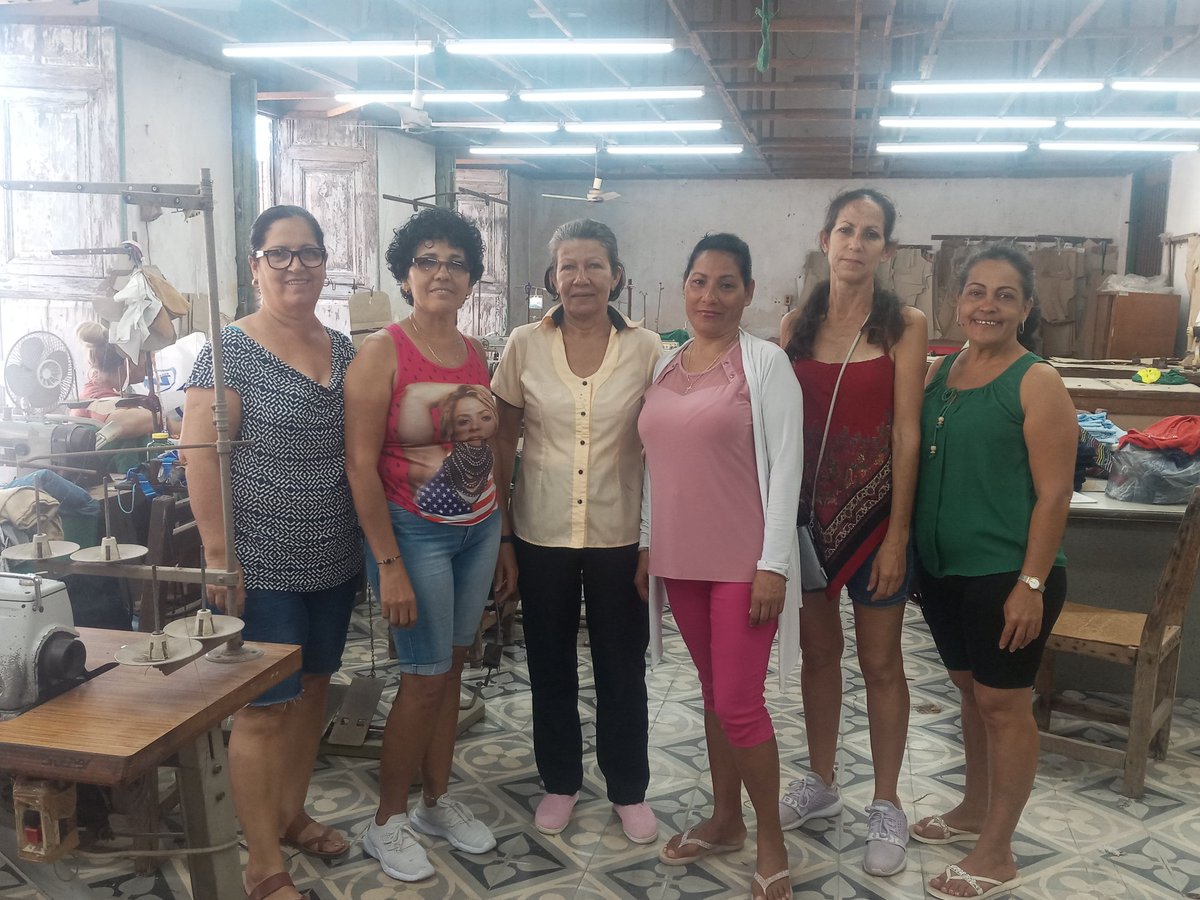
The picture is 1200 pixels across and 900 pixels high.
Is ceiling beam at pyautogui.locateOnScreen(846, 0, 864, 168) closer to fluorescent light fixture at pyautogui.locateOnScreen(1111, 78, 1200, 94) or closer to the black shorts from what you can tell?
fluorescent light fixture at pyautogui.locateOnScreen(1111, 78, 1200, 94)

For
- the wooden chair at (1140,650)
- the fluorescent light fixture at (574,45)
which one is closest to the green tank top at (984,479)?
the wooden chair at (1140,650)

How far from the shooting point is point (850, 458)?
244 cm

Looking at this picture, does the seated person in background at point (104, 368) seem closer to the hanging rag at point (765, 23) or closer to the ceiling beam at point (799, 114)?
the hanging rag at point (765, 23)

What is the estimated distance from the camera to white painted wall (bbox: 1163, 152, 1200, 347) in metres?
10.3

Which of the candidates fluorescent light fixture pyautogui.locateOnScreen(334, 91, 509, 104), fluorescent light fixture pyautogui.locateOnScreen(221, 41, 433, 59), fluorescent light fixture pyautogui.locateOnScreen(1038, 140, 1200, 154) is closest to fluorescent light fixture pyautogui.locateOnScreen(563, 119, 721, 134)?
fluorescent light fixture pyautogui.locateOnScreen(334, 91, 509, 104)

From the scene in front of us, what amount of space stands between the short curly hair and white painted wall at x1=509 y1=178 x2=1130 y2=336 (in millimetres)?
10384

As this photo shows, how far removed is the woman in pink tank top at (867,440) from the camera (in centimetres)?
241

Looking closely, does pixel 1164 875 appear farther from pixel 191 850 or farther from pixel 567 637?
pixel 191 850

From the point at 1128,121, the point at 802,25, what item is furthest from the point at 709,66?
the point at 1128,121

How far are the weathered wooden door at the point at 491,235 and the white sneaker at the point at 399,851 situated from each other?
33.1 ft

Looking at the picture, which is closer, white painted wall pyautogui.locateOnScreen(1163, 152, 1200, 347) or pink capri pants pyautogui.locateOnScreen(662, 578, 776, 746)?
pink capri pants pyautogui.locateOnScreen(662, 578, 776, 746)

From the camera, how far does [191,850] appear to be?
1709mm

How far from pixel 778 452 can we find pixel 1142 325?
9781mm

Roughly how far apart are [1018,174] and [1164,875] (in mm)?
11918
